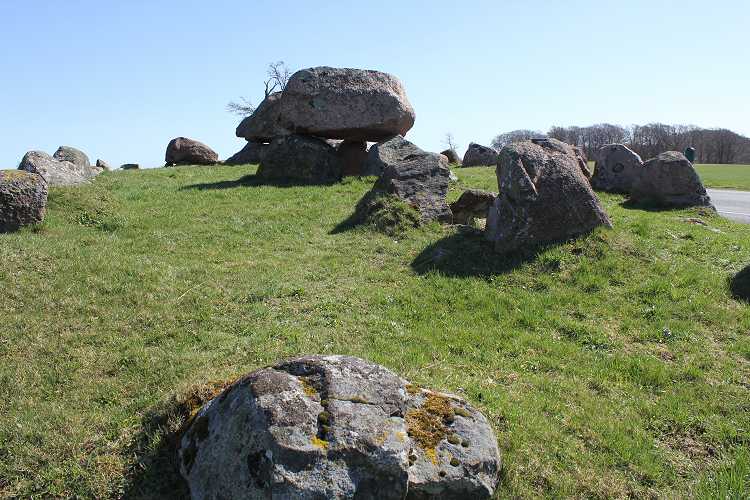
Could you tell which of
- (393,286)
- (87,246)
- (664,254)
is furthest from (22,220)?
(664,254)

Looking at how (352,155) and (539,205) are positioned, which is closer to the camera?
(539,205)

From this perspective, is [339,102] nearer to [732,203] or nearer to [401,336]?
[401,336]

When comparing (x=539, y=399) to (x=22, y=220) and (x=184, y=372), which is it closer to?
(x=184, y=372)

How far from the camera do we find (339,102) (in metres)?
21.9

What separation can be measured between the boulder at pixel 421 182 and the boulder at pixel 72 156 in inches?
525

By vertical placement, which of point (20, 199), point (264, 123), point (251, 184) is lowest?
point (20, 199)

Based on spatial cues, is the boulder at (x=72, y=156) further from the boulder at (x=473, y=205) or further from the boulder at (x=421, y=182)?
the boulder at (x=473, y=205)

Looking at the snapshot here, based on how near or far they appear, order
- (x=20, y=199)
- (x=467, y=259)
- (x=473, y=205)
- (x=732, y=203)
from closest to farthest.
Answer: (x=467, y=259) → (x=20, y=199) → (x=473, y=205) → (x=732, y=203)

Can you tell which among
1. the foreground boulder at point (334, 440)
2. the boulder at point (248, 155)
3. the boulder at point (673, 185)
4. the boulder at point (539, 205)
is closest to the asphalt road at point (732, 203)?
the boulder at point (673, 185)

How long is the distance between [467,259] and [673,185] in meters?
10.2

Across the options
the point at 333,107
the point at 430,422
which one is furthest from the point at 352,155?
the point at 430,422

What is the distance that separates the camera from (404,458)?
4.73 metres

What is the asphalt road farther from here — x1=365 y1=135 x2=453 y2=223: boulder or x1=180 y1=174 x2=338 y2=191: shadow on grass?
x1=180 y1=174 x2=338 y2=191: shadow on grass

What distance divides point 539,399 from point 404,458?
305cm
